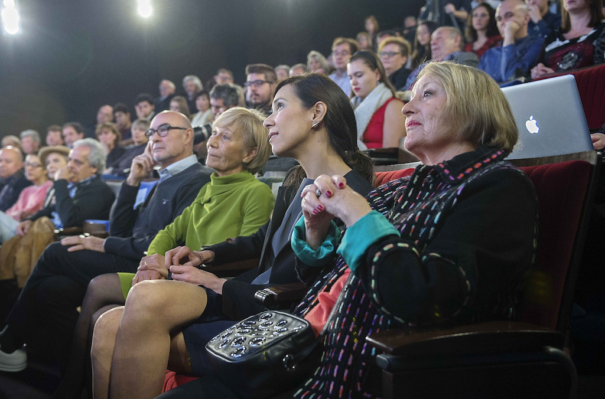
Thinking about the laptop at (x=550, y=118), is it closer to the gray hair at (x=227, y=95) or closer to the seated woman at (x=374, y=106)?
the seated woman at (x=374, y=106)

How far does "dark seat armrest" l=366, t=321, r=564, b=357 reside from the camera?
659mm

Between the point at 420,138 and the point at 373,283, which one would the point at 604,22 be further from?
the point at 373,283

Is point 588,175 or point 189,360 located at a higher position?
point 588,175

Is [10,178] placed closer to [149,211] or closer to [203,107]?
[203,107]

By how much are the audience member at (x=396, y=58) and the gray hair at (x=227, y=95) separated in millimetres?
1293

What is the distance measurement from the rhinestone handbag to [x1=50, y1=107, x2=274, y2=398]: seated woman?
76 cm

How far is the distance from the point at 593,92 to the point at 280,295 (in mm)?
1661

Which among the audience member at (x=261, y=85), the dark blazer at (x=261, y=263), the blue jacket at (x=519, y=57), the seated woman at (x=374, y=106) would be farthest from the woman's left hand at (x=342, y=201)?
the audience member at (x=261, y=85)

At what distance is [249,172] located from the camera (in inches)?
79.7

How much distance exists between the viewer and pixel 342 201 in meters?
0.85

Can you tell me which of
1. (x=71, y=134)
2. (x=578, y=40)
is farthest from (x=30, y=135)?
(x=578, y=40)

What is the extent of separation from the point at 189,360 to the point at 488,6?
3.89 m

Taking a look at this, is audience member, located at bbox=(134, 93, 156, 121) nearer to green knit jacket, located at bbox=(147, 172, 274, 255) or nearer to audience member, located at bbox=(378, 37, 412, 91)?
audience member, located at bbox=(378, 37, 412, 91)

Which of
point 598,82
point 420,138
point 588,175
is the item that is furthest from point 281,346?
point 598,82
